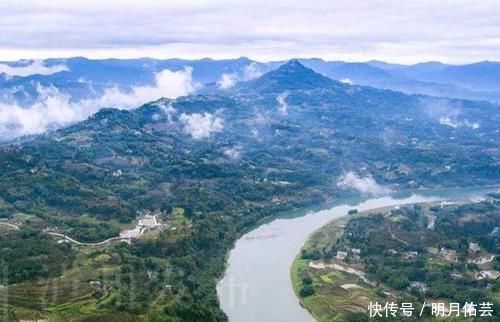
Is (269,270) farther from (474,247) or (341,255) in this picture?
(474,247)

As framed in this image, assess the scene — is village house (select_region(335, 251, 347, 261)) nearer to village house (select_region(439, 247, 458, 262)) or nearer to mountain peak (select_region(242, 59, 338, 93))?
village house (select_region(439, 247, 458, 262))

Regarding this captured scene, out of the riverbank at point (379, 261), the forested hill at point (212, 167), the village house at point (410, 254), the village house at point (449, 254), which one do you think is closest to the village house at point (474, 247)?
the riverbank at point (379, 261)

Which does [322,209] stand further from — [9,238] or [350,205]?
[9,238]

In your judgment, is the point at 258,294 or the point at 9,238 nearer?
the point at 258,294

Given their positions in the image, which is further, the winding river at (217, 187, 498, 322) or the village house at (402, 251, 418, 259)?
the village house at (402, 251, 418, 259)

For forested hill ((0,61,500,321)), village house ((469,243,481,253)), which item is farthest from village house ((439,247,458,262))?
forested hill ((0,61,500,321))

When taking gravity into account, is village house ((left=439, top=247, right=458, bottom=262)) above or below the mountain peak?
below

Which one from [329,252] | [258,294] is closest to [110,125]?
[329,252]
